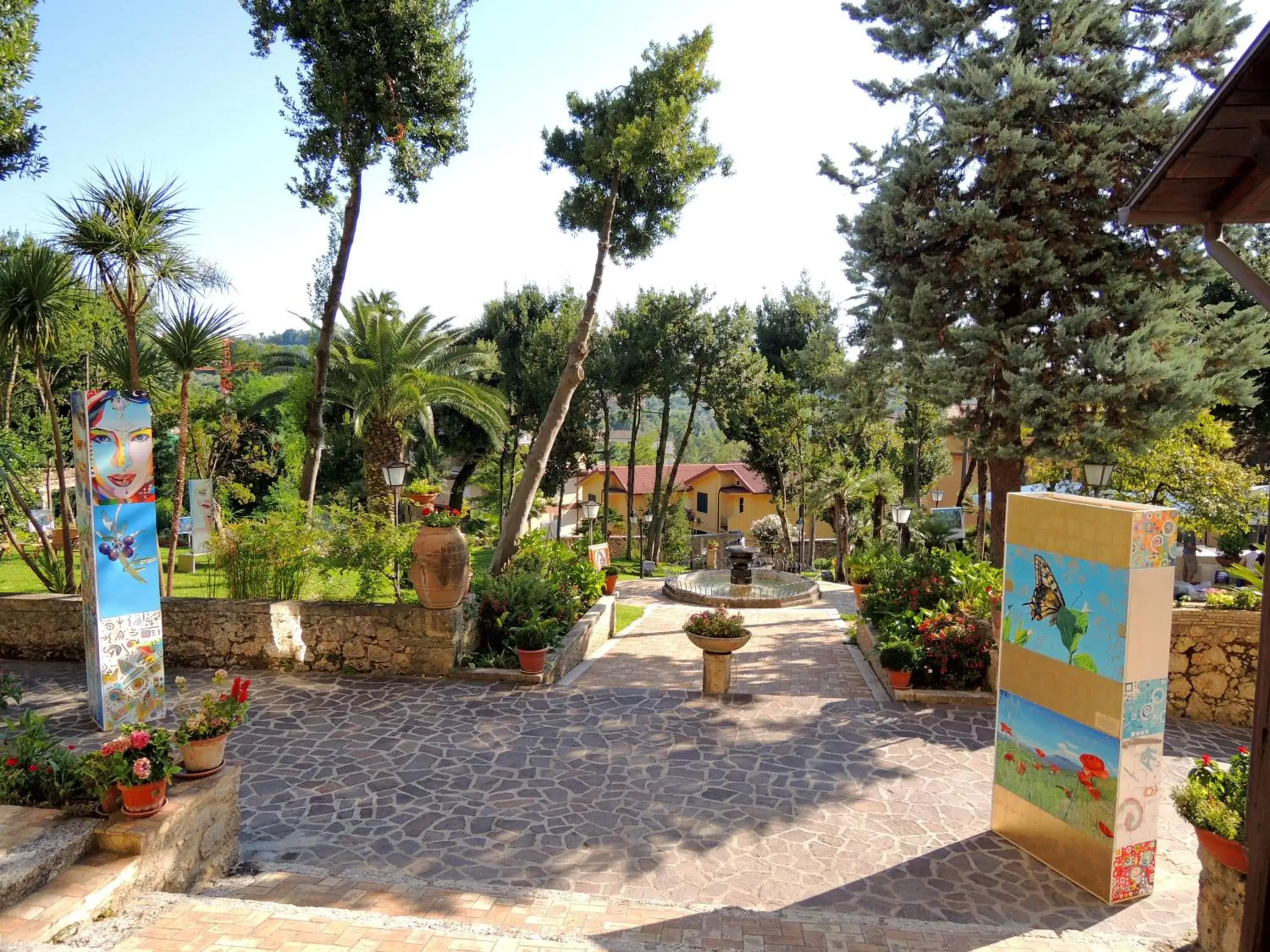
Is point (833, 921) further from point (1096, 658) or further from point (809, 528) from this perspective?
point (809, 528)

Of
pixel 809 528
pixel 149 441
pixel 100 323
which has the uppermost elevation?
pixel 100 323

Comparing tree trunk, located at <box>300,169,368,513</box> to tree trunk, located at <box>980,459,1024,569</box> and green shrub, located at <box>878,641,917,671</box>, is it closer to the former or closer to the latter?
green shrub, located at <box>878,641,917,671</box>

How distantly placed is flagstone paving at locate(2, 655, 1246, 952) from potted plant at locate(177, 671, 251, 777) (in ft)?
2.43

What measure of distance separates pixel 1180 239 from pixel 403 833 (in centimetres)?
1237

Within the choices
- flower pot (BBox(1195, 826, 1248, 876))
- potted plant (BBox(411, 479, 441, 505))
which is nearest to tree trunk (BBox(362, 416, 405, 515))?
potted plant (BBox(411, 479, 441, 505))

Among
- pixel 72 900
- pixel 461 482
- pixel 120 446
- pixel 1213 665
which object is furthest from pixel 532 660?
pixel 461 482

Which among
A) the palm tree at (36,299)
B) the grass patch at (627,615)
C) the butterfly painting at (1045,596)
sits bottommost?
the grass patch at (627,615)

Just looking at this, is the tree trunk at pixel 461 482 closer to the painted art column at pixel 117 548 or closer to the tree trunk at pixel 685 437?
the tree trunk at pixel 685 437

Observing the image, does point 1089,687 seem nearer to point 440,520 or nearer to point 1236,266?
point 1236,266

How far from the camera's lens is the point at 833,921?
423cm

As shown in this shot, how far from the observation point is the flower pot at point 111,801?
434cm

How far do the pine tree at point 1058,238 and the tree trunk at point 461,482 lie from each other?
20700mm

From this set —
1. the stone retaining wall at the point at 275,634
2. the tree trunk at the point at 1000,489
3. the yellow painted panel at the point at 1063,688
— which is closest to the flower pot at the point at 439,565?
the stone retaining wall at the point at 275,634

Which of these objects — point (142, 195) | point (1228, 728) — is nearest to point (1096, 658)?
point (1228, 728)
